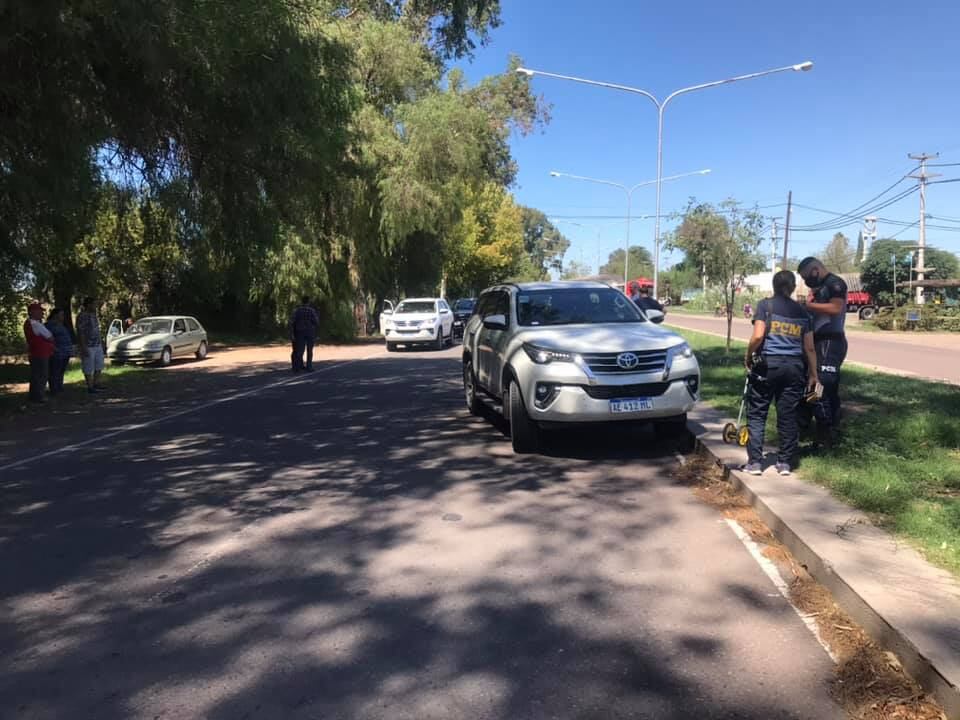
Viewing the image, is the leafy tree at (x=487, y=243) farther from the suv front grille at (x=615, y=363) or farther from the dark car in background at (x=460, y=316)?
the suv front grille at (x=615, y=363)

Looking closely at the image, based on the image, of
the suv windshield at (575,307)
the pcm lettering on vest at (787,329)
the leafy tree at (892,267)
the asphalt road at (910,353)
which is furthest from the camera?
the leafy tree at (892,267)

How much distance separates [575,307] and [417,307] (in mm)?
17146

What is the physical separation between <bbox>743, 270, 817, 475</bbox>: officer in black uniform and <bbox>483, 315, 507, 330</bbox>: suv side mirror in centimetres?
300

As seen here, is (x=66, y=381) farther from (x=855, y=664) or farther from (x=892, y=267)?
(x=892, y=267)

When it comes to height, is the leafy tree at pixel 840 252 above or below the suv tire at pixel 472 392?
above

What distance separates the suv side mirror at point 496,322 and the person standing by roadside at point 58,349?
9009mm

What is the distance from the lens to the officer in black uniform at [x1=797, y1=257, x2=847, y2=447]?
7.36 meters

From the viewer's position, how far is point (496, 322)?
907cm

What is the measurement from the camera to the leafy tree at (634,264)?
117m

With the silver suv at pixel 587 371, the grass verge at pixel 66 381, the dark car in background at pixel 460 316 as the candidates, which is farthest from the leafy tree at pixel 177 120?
the dark car in background at pixel 460 316

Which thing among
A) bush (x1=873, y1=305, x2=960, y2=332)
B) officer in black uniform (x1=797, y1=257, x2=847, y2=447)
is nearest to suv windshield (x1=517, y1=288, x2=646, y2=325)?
officer in black uniform (x1=797, y1=257, x2=847, y2=447)

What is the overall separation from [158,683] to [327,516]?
2.61m

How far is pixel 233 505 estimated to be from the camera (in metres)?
6.41

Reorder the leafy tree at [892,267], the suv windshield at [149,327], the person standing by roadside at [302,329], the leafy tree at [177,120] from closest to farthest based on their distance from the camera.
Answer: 1. the leafy tree at [177,120]
2. the person standing by roadside at [302,329]
3. the suv windshield at [149,327]
4. the leafy tree at [892,267]
